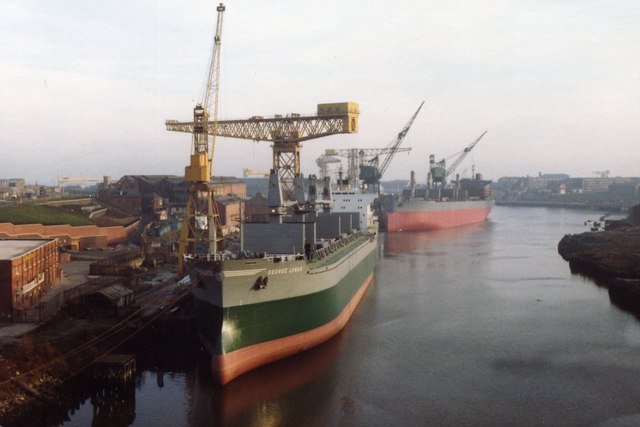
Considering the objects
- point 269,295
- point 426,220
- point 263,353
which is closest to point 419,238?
point 426,220

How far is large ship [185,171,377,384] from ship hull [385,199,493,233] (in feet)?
196

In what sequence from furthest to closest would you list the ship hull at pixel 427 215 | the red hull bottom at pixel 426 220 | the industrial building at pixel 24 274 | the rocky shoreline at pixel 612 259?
the ship hull at pixel 427 215, the red hull bottom at pixel 426 220, the rocky shoreline at pixel 612 259, the industrial building at pixel 24 274

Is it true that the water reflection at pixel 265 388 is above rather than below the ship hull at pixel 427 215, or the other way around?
below

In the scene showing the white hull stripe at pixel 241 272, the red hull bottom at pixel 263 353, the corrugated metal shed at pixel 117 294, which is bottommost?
the red hull bottom at pixel 263 353

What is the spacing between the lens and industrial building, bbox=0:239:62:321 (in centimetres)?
2612

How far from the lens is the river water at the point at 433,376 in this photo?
19.7m

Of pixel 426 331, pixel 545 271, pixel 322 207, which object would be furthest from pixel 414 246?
pixel 426 331

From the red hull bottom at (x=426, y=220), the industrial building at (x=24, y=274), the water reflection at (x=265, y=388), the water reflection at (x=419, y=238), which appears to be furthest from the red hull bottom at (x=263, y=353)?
the red hull bottom at (x=426, y=220)

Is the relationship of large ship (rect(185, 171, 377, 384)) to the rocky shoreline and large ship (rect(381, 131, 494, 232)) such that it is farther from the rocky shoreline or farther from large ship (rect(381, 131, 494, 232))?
large ship (rect(381, 131, 494, 232))

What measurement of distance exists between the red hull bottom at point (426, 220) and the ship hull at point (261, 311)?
6351cm

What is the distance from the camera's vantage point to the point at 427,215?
9469 cm

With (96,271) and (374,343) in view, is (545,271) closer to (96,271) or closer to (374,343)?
(374,343)

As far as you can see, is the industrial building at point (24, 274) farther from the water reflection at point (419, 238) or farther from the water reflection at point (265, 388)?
the water reflection at point (419, 238)

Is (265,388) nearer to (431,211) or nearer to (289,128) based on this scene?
(289,128)
